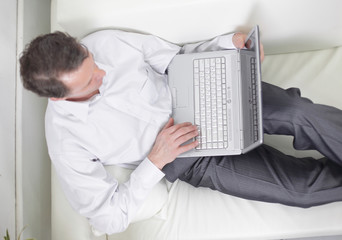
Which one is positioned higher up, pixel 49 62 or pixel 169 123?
pixel 49 62

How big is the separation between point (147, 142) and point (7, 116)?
0.50 meters

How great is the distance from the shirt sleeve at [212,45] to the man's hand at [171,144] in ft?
0.98

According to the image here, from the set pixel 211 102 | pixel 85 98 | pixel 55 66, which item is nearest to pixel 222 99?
pixel 211 102

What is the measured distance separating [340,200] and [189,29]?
2.46ft

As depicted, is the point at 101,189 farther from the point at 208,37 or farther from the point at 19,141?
the point at 208,37

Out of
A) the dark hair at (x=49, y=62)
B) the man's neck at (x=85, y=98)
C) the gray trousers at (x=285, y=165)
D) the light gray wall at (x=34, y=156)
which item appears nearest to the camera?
the dark hair at (x=49, y=62)

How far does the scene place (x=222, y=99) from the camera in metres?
1.16

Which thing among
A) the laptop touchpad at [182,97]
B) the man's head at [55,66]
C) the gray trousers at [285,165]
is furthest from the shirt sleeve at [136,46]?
the gray trousers at [285,165]

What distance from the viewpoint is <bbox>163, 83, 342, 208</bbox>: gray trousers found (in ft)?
3.74

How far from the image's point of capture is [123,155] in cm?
117

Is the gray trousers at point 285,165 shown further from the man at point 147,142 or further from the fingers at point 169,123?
the fingers at point 169,123

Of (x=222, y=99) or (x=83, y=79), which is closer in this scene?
(x=83, y=79)

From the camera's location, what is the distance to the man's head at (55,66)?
881mm

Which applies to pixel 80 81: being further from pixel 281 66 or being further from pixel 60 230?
pixel 281 66
